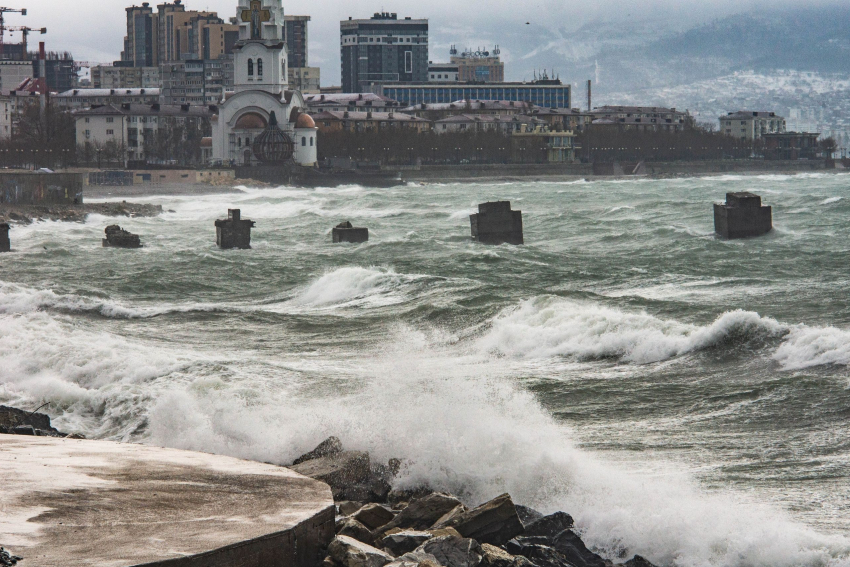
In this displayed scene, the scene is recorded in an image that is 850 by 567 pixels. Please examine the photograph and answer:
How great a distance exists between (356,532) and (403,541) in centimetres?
48

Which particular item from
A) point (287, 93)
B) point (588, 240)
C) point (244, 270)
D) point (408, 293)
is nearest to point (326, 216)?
point (588, 240)

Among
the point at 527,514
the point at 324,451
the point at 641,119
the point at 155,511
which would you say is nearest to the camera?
the point at 155,511

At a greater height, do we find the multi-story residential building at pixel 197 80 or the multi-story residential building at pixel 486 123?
the multi-story residential building at pixel 197 80

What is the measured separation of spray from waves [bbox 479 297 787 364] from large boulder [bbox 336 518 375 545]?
869 cm

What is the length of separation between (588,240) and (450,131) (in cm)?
10406

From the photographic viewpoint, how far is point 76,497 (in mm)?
8602

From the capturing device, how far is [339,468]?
11.0 meters

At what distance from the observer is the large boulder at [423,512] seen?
9.44 m

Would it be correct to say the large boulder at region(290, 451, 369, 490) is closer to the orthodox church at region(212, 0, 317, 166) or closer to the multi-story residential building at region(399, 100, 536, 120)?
the orthodox church at region(212, 0, 317, 166)

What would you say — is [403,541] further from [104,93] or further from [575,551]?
[104,93]

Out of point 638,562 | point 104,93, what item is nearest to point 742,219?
point 638,562

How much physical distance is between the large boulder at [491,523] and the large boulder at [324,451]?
9.14ft

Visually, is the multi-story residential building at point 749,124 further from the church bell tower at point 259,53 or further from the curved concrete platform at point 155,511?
the curved concrete platform at point 155,511

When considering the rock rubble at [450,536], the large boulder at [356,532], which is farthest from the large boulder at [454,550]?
the large boulder at [356,532]
